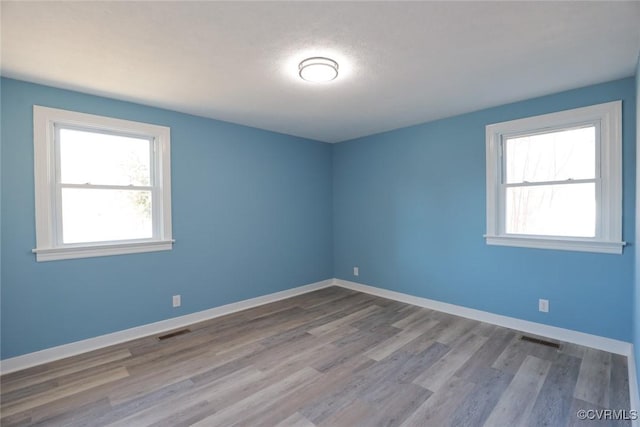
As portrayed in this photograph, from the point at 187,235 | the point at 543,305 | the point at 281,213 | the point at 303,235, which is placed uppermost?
the point at 281,213

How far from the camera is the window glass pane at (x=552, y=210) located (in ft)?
9.34

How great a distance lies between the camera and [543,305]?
9.94 feet

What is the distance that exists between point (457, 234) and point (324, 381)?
2373 millimetres

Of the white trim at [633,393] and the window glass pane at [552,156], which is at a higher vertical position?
the window glass pane at [552,156]

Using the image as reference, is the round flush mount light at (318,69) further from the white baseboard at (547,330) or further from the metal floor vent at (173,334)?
the white baseboard at (547,330)

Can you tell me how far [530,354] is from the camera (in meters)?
2.68

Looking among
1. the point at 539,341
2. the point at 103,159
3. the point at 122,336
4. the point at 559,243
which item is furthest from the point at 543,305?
the point at 103,159

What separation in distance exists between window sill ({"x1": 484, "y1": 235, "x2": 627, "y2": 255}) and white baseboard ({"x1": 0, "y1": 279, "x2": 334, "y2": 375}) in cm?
293

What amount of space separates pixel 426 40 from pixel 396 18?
1.14 ft

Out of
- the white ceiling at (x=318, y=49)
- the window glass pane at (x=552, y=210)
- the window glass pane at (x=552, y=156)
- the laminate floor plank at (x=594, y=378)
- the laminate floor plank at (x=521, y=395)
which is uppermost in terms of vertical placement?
the white ceiling at (x=318, y=49)

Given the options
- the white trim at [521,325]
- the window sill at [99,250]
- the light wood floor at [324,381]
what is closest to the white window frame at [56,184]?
the window sill at [99,250]

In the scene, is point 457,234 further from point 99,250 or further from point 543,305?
point 99,250

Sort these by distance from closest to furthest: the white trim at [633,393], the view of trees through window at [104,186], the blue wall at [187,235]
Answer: the white trim at [633,393] < the blue wall at [187,235] < the view of trees through window at [104,186]

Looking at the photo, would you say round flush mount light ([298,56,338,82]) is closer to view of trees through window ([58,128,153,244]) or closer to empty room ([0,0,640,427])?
empty room ([0,0,640,427])
